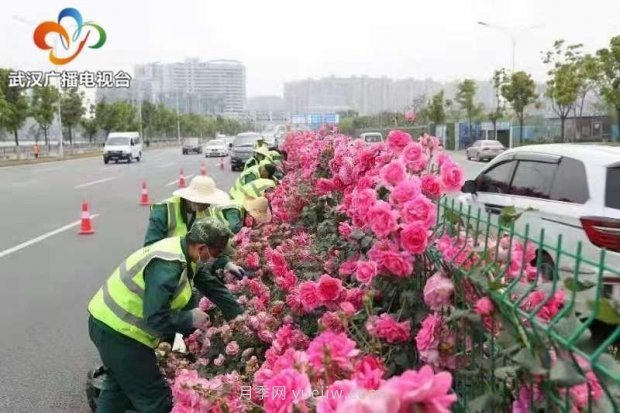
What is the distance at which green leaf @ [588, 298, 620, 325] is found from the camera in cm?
131

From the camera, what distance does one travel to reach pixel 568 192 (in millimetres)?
A: 5203

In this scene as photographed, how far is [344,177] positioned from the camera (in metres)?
3.91

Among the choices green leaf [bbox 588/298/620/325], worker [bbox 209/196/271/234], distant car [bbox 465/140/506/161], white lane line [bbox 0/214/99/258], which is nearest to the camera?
green leaf [bbox 588/298/620/325]

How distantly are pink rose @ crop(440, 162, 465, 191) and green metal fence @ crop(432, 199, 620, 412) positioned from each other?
33 centimetres

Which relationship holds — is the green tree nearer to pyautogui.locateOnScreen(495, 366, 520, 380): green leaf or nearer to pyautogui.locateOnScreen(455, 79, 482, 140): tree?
pyautogui.locateOnScreen(455, 79, 482, 140): tree

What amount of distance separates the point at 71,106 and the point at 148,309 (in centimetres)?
4655

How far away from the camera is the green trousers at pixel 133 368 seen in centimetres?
324

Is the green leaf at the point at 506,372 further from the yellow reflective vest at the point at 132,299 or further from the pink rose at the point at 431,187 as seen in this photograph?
the yellow reflective vest at the point at 132,299

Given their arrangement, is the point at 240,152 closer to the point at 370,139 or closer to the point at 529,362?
the point at 370,139

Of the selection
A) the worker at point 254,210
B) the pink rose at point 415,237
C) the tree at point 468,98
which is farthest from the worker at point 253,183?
the tree at point 468,98

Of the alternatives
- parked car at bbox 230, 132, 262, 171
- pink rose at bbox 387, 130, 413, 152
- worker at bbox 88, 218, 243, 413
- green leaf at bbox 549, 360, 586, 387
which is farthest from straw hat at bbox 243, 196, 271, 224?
parked car at bbox 230, 132, 262, 171

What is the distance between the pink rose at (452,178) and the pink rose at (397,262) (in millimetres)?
428

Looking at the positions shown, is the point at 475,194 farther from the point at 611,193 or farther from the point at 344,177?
the point at 344,177

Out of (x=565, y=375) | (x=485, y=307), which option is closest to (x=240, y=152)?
(x=485, y=307)
